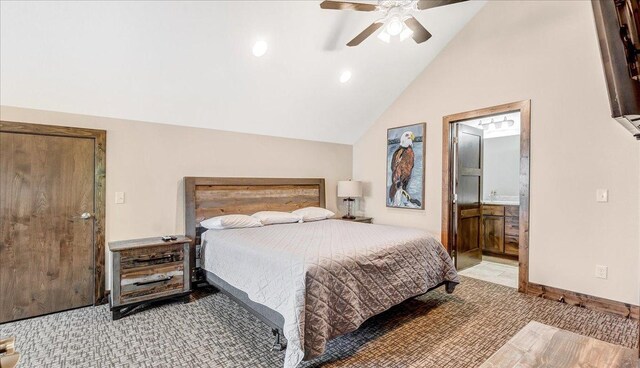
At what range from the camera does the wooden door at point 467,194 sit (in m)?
4.33

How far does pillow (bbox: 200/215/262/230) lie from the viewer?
344cm

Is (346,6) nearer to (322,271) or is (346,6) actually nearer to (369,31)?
(369,31)

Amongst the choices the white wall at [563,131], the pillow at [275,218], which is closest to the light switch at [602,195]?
the white wall at [563,131]

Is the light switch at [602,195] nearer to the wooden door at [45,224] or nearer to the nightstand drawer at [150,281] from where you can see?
the nightstand drawer at [150,281]

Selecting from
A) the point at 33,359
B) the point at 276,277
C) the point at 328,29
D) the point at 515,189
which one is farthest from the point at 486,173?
the point at 33,359

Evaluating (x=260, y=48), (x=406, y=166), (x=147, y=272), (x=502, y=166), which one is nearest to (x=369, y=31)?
(x=260, y=48)

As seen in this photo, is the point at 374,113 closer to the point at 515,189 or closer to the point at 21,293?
the point at 515,189

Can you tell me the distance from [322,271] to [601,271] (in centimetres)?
291

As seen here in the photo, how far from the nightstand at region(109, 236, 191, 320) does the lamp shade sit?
257 cm

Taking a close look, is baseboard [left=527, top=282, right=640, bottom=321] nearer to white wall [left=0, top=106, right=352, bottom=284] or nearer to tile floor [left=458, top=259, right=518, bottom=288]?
tile floor [left=458, top=259, right=518, bottom=288]

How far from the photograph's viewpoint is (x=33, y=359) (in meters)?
2.16

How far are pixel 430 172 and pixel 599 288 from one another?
2.20m

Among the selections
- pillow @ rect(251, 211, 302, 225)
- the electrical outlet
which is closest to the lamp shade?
pillow @ rect(251, 211, 302, 225)

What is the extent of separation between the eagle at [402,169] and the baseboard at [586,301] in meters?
1.76
